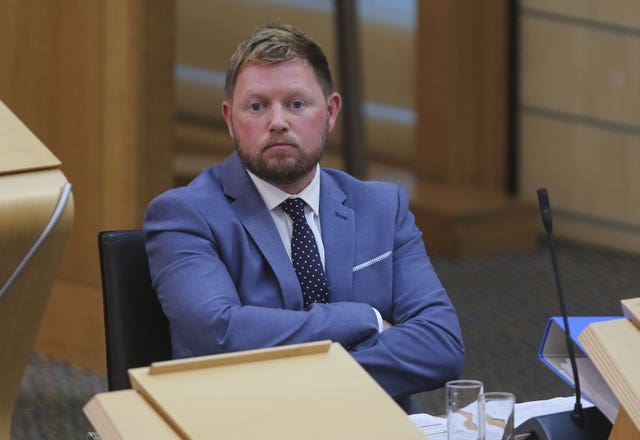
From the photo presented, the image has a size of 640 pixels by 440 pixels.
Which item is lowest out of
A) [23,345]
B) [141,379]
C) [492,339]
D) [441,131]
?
[492,339]

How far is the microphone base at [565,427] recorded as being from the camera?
213cm

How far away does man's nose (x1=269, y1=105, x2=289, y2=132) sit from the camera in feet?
8.20

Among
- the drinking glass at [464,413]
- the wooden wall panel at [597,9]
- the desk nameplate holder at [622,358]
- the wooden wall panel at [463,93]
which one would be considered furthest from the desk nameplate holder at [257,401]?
the wooden wall panel at [463,93]

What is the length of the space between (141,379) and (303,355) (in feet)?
0.82

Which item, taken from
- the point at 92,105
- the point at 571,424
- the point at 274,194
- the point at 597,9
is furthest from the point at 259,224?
the point at 597,9

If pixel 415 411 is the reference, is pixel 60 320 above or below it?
below

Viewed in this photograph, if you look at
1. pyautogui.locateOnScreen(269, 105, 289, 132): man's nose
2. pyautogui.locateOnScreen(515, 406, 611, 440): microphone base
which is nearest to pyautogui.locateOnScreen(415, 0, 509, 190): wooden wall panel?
pyautogui.locateOnScreen(269, 105, 289, 132): man's nose

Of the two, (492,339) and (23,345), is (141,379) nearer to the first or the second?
(23,345)

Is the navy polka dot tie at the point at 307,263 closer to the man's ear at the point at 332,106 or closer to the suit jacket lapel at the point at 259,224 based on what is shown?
the suit jacket lapel at the point at 259,224

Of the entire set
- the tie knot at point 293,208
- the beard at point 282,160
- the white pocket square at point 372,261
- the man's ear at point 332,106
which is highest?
the man's ear at point 332,106

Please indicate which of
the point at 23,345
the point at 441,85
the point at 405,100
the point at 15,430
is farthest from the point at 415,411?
the point at 405,100

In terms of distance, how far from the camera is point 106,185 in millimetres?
4594

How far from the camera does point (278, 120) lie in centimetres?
250

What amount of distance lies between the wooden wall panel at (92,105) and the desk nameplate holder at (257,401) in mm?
2743
